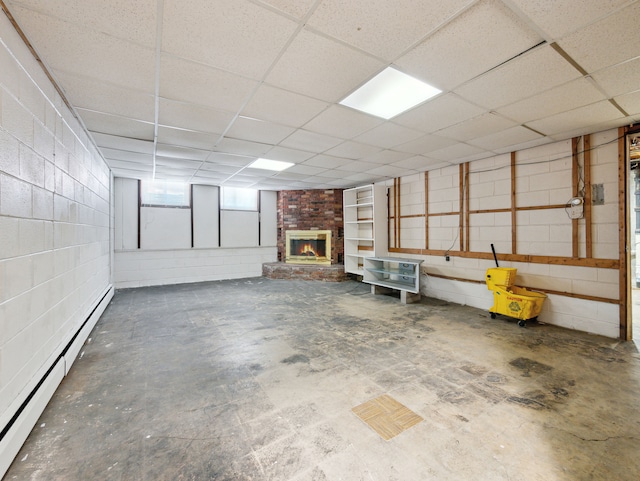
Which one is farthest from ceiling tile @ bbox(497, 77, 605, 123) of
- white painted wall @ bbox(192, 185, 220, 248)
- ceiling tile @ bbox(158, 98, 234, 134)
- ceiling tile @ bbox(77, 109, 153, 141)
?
white painted wall @ bbox(192, 185, 220, 248)

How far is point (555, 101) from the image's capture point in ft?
8.71

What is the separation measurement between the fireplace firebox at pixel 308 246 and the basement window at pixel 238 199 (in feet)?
4.64

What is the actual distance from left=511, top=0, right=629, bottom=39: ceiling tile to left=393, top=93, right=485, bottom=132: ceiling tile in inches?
34.5

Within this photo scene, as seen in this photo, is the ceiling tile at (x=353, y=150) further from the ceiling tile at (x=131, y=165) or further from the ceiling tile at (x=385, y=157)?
the ceiling tile at (x=131, y=165)

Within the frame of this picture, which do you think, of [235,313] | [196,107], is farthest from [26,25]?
[235,313]

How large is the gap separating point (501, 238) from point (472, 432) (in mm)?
3680

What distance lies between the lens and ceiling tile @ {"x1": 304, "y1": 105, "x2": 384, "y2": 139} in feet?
9.61

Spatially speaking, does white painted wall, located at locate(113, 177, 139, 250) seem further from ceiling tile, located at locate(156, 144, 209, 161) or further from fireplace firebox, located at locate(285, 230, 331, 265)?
fireplace firebox, located at locate(285, 230, 331, 265)

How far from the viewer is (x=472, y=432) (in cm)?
179

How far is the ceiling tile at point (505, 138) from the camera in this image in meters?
3.46

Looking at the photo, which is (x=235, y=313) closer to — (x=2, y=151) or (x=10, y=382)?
(x=10, y=382)

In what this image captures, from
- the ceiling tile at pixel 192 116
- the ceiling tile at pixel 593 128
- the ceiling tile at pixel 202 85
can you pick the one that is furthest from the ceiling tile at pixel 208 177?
the ceiling tile at pixel 593 128

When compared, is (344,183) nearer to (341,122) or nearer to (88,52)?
(341,122)

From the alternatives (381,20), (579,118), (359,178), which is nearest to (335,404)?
(381,20)
